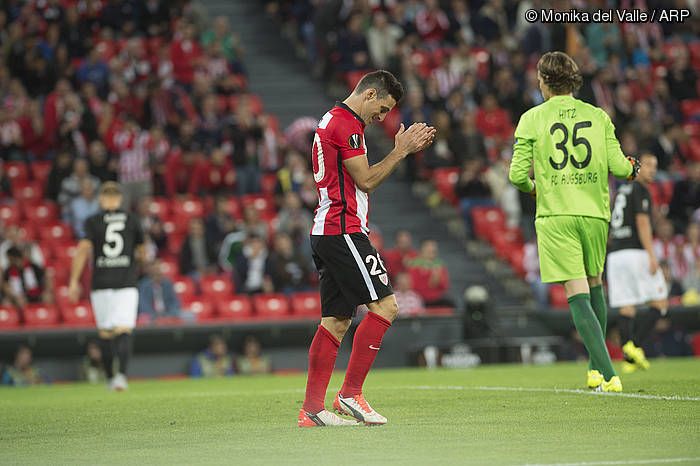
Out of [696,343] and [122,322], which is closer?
[122,322]

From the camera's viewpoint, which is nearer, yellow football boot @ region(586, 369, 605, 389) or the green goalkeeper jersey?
the green goalkeeper jersey

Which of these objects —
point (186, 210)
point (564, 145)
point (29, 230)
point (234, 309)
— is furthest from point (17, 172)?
point (564, 145)

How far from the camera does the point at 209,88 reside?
2333 cm

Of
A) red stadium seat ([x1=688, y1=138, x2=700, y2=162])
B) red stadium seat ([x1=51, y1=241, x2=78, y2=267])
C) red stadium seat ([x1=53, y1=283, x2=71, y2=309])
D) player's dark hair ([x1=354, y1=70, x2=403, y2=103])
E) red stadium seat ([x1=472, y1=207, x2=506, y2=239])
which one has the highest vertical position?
red stadium seat ([x1=688, y1=138, x2=700, y2=162])

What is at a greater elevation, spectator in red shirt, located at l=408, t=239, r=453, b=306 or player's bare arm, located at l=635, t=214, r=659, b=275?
player's bare arm, located at l=635, t=214, r=659, b=275

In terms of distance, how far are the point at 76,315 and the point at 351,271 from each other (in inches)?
461

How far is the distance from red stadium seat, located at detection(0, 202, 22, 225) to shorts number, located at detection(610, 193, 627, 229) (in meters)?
10.6

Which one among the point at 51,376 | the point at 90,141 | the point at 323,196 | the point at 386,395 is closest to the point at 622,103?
the point at 90,141

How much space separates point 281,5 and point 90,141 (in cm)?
741

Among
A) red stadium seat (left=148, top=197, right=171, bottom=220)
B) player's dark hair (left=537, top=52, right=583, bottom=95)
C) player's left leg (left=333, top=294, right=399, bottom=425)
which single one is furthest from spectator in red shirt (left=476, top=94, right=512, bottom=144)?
player's left leg (left=333, top=294, right=399, bottom=425)

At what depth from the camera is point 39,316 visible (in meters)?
18.7

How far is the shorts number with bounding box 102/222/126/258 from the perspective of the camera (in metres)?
14.1

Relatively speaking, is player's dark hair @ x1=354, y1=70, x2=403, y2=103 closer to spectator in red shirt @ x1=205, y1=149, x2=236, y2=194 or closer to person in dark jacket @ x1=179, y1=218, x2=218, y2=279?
person in dark jacket @ x1=179, y1=218, x2=218, y2=279

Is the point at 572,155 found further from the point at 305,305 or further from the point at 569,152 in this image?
the point at 305,305
